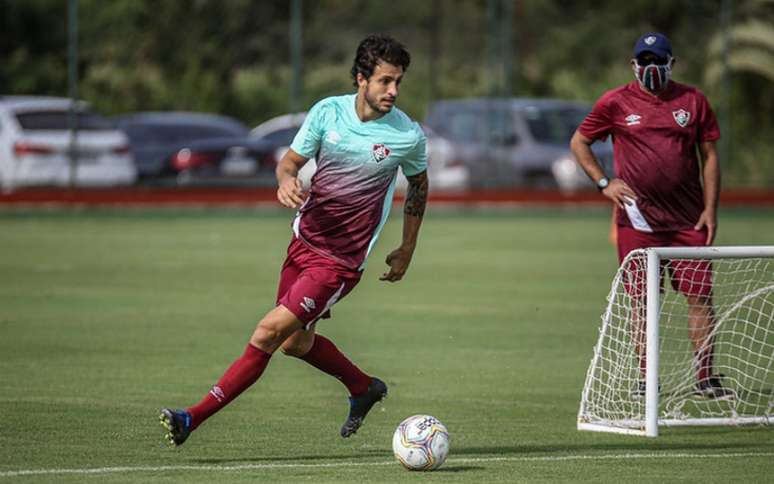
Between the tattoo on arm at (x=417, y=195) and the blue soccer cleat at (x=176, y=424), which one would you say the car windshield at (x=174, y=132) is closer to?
the tattoo on arm at (x=417, y=195)

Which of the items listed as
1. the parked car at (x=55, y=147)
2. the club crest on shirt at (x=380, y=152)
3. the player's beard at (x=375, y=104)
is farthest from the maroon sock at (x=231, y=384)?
the parked car at (x=55, y=147)

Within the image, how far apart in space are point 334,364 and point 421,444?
3.65 feet

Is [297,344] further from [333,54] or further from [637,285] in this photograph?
[333,54]

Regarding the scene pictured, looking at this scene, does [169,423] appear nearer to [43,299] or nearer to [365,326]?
[365,326]

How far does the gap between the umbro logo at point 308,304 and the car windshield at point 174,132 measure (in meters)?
24.0

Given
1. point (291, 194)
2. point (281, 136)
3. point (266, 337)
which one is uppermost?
point (291, 194)

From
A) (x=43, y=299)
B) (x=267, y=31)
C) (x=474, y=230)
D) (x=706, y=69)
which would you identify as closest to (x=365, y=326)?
(x=43, y=299)

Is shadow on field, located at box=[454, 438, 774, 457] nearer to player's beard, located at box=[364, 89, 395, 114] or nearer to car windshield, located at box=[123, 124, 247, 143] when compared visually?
player's beard, located at box=[364, 89, 395, 114]

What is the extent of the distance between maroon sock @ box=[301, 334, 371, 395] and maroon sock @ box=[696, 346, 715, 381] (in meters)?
2.44

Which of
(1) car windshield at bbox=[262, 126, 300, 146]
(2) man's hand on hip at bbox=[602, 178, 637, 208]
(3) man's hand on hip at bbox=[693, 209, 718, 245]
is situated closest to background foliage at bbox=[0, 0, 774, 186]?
(1) car windshield at bbox=[262, 126, 300, 146]

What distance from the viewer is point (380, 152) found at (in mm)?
8297

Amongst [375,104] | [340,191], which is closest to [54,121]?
[340,191]

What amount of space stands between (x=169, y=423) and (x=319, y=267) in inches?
44.2

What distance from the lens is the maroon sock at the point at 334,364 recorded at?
342 inches
